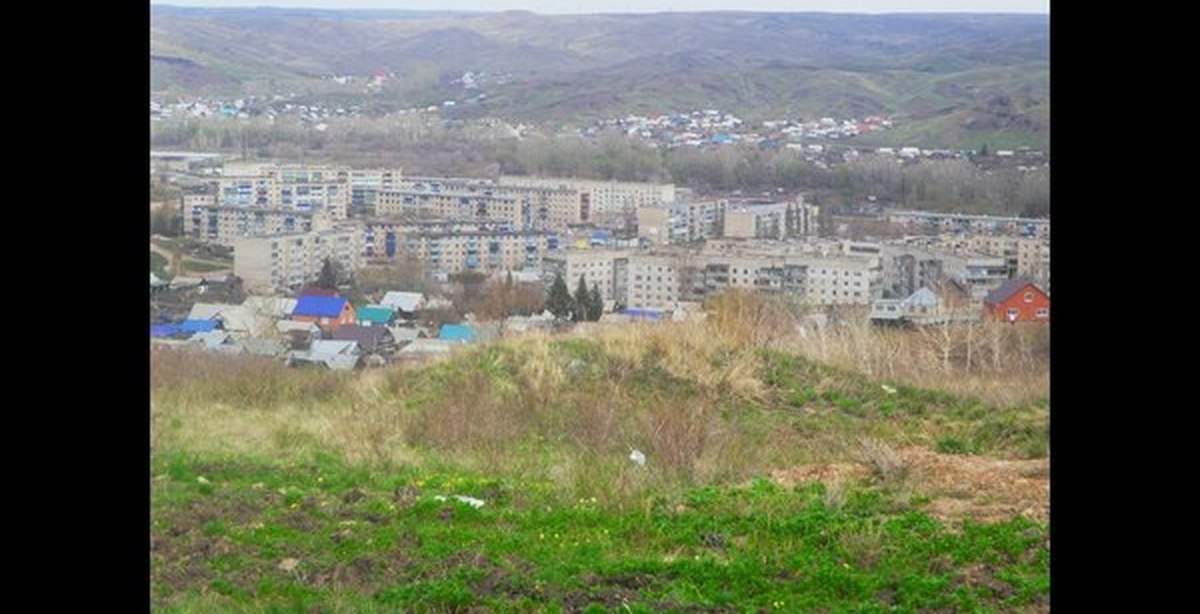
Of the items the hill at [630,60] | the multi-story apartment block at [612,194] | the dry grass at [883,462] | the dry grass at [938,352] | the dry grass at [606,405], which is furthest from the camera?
the hill at [630,60]

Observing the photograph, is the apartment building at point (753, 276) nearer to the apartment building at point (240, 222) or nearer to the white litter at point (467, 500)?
the apartment building at point (240, 222)

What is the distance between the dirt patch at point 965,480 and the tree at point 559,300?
2.83 m

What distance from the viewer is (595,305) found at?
794cm

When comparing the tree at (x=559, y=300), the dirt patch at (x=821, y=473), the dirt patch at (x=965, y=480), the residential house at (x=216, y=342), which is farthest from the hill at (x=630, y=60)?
the dirt patch at (x=821, y=473)

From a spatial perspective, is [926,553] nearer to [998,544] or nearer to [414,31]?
[998,544]

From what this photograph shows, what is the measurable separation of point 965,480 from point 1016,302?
2737mm

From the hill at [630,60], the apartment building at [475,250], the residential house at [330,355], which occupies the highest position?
the hill at [630,60]

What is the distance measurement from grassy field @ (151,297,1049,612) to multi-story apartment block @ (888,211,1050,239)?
1622mm

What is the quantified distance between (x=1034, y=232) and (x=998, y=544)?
12.7 feet

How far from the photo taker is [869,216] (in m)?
8.27

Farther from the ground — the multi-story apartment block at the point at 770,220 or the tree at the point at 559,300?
the multi-story apartment block at the point at 770,220

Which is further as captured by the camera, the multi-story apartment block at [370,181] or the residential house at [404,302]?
the multi-story apartment block at [370,181]

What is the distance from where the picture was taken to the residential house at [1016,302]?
719 cm
